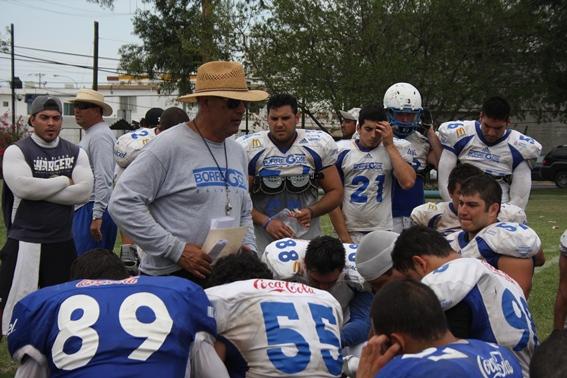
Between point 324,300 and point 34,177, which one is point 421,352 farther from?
point 34,177

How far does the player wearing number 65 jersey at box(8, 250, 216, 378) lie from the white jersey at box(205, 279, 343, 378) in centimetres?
27

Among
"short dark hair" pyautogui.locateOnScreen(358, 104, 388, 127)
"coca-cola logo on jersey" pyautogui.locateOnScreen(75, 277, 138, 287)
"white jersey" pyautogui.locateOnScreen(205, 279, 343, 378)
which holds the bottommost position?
"white jersey" pyautogui.locateOnScreen(205, 279, 343, 378)

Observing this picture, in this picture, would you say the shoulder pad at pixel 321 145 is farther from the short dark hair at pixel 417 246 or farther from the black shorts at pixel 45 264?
the short dark hair at pixel 417 246

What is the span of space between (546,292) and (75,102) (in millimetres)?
5147

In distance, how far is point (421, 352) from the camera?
2850 millimetres

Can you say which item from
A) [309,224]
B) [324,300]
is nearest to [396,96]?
[309,224]

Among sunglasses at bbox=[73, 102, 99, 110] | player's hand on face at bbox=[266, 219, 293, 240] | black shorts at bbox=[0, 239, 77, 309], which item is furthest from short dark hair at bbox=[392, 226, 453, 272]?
sunglasses at bbox=[73, 102, 99, 110]

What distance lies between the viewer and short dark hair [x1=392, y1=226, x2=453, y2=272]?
3.80 m

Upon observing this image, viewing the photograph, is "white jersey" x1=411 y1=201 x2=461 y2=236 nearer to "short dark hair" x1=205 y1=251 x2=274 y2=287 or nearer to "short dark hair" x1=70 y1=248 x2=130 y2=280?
"short dark hair" x1=205 y1=251 x2=274 y2=287

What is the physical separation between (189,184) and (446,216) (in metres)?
1.99

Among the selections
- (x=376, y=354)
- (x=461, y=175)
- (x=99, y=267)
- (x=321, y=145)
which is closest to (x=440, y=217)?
(x=461, y=175)

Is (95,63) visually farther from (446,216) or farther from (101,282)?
(101,282)

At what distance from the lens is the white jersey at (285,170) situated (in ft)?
19.5

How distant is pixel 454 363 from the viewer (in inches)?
107
